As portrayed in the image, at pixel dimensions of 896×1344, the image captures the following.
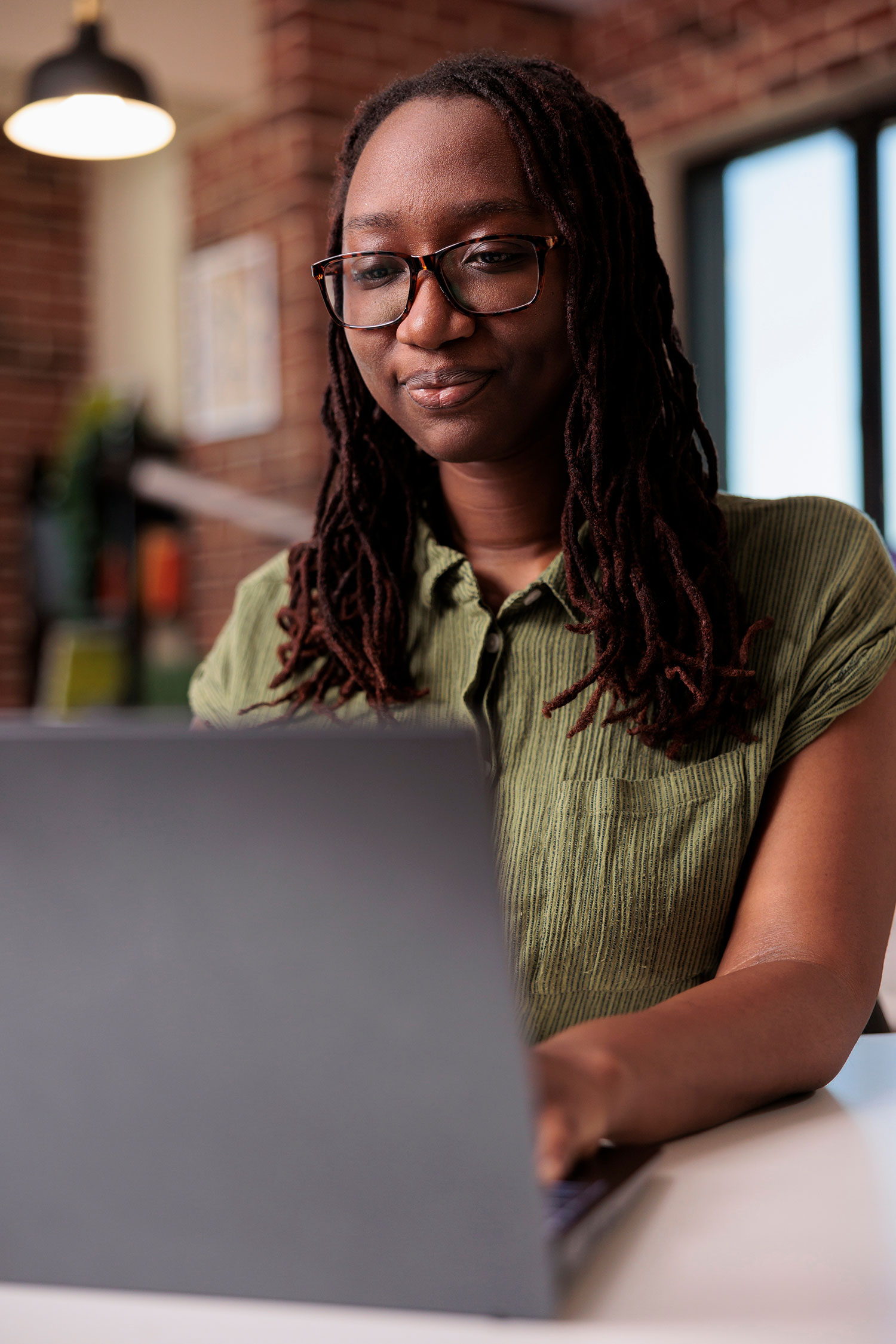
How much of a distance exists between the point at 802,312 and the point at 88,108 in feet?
5.97

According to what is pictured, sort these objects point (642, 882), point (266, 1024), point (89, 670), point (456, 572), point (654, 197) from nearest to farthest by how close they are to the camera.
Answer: point (266, 1024), point (642, 882), point (456, 572), point (654, 197), point (89, 670)

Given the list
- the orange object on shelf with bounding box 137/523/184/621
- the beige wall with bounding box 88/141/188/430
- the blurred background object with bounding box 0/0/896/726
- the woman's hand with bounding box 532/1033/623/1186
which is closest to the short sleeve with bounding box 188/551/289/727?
the woman's hand with bounding box 532/1033/623/1186

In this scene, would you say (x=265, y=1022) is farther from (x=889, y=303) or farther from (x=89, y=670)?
(x=89, y=670)

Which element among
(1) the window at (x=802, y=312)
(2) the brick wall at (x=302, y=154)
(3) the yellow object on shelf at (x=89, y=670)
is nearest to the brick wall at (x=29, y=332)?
(3) the yellow object on shelf at (x=89, y=670)

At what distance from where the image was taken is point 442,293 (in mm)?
914

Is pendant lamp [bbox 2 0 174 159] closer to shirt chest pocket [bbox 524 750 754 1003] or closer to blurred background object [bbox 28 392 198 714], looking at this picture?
blurred background object [bbox 28 392 198 714]

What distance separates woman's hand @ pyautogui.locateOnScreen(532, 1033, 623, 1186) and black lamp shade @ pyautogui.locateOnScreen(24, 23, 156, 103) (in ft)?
8.36

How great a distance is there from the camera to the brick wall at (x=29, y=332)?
4.88m

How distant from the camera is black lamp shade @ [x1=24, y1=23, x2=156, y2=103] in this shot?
8.70 feet

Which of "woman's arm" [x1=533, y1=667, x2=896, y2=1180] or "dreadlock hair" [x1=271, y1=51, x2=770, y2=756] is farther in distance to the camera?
"dreadlock hair" [x1=271, y1=51, x2=770, y2=756]

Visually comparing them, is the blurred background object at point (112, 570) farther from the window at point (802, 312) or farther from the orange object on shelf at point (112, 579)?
the window at point (802, 312)

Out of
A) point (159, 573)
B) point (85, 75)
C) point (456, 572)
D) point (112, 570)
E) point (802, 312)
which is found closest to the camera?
point (456, 572)

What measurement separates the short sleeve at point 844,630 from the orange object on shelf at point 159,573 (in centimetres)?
361

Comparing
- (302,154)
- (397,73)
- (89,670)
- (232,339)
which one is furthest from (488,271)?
(89,670)
